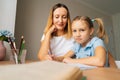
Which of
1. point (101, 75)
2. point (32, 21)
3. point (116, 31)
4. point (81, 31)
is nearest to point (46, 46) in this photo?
point (81, 31)

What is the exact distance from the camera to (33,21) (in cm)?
201

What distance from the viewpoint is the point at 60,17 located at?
1180mm

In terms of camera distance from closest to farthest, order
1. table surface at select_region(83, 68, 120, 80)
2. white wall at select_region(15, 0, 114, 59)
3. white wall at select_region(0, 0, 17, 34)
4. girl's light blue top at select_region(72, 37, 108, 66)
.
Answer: table surface at select_region(83, 68, 120, 80) < girl's light blue top at select_region(72, 37, 108, 66) < white wall at select_region(0, 0, 17, 34) < white wall at select_region(15, 0, 114, 59)

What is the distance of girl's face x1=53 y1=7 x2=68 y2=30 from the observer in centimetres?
118

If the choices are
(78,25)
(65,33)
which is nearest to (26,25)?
(65,33)

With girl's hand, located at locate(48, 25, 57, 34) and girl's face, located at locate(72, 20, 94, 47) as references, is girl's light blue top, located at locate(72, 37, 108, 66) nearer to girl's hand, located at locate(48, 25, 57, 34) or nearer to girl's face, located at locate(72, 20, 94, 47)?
girl's face, located at locate(72, 20, 94, 47)

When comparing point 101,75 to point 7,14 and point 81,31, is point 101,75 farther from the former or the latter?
point 7,14

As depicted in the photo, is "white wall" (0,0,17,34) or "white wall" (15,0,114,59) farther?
"white wall" (15,0,114,59)

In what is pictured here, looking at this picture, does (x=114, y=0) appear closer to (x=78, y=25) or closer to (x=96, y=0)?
(x=96, y=0)

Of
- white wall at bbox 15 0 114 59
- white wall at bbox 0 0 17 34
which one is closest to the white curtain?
white wall at bbox 15 0 114 59

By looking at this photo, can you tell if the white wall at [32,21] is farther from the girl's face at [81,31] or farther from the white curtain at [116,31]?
the white curtain at [116,31]

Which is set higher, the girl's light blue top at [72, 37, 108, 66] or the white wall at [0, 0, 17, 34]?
the white wall at [0, 0, 17, 34]

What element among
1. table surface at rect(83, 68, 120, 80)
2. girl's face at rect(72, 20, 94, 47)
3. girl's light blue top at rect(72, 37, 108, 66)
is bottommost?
table surface at rect(83, 68, 120, 80)

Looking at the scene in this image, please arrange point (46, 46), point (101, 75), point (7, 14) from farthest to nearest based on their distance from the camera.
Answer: point (7, 14) → point (46, 46) → point (101, 75)
